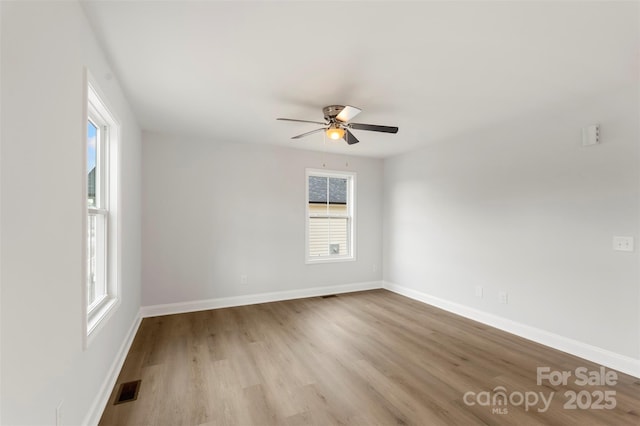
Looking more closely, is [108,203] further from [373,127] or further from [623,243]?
[623,243]

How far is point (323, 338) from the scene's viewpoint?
3.28 meters

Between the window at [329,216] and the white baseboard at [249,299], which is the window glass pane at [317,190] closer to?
the window at [329,216]

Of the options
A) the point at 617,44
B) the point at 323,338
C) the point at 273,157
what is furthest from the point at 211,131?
the point at 617,44

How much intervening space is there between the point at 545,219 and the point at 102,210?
14.0 ft

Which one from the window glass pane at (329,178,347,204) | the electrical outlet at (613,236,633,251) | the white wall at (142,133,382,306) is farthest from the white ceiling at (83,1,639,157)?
the window glass pane at (329,178,347,204)

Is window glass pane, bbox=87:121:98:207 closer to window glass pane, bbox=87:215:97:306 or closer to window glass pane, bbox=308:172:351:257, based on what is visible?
window glass pane, bbox=87:215:97:306

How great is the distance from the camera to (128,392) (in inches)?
87.9

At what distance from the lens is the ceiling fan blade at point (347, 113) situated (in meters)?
2.60

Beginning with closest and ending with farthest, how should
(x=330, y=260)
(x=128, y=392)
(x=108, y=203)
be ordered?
1. (x=128, y=392)
2. (x=108, y=203)
3. (x=330, y=260)

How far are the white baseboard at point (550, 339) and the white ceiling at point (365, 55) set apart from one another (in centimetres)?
240

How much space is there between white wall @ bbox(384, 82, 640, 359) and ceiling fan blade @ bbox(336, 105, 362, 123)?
208 cm

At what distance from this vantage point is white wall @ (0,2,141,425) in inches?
40.1

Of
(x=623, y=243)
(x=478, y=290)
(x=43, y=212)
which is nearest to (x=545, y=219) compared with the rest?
(x=623, y=243)

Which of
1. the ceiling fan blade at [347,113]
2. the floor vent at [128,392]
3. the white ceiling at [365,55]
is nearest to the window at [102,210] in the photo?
the white ceiling at [365,55]
